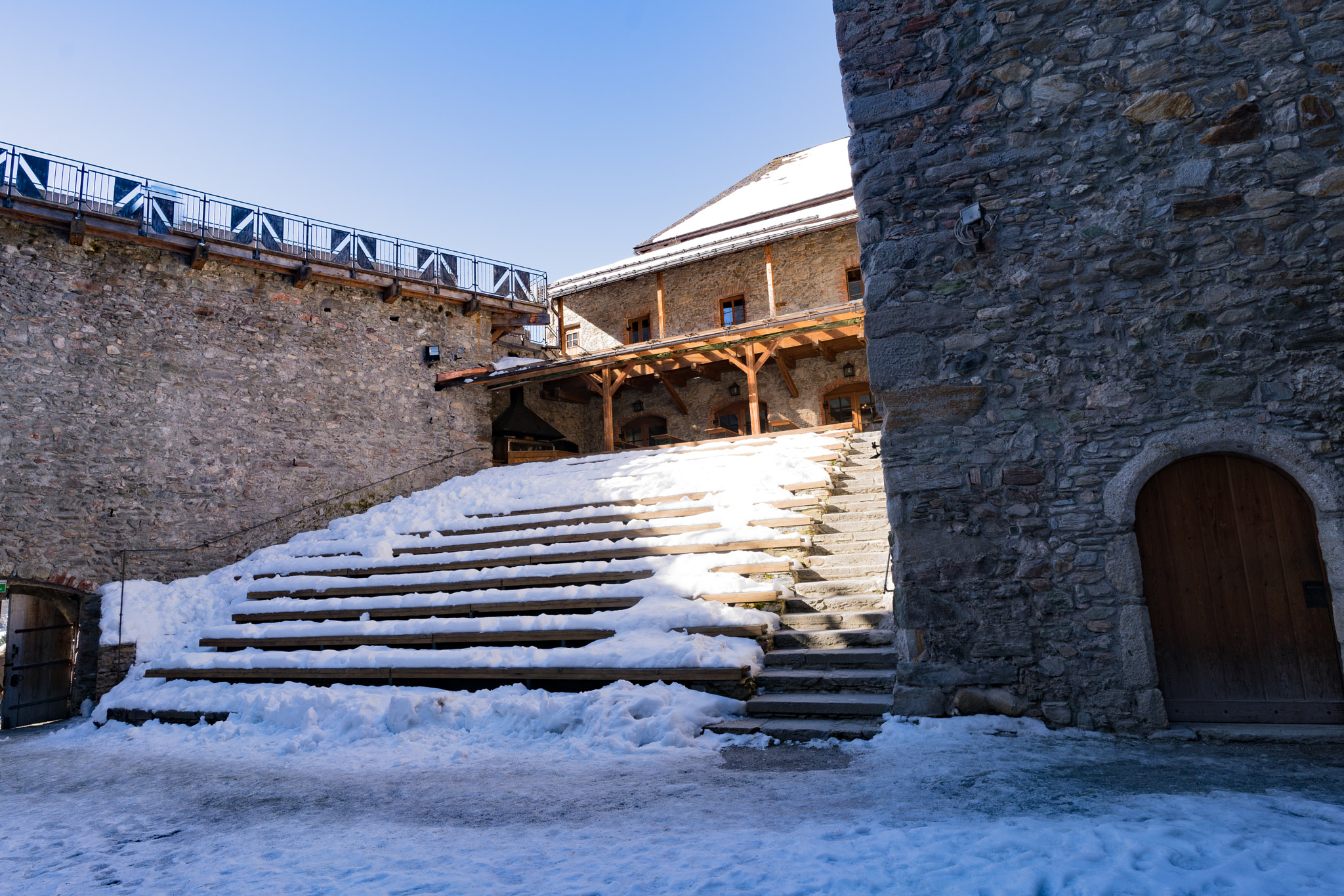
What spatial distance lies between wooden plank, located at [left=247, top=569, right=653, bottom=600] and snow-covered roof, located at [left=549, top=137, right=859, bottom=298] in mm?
10391

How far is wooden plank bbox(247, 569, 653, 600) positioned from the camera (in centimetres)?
711

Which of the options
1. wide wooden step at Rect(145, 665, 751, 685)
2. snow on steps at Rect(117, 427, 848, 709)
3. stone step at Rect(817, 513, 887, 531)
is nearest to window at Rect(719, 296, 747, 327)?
snow on steps at Rect(117, 427, 848, 709)

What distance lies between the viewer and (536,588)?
7.21 m

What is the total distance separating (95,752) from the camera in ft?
19.0

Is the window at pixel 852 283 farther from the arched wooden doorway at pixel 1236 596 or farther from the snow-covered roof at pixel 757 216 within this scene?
the arched wooden doorway at pixel 1236 596

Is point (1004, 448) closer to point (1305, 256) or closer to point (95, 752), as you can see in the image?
point (1305, 256)

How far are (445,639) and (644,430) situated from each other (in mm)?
11840

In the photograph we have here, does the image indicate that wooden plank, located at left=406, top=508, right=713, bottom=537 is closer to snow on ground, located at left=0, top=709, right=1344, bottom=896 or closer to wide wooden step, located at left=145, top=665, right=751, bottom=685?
wide wooden step, located at left=145, top=665, right=751, bottom=685

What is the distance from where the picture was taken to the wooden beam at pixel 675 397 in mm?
16344

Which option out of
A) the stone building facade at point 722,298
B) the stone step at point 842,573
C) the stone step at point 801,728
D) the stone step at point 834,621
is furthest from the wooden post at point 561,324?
the stone step at point 801,728

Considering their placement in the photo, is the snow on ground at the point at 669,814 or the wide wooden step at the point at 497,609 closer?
the snow on ground at the point at 669,814

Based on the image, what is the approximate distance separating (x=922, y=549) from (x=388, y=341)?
40.2 feet

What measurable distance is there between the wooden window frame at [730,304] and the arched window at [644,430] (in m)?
2.62

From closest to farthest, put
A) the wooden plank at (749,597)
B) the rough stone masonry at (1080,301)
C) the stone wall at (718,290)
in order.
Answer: the rough stone masonry at (1080,301)
the wooden plank at (749,597)
the stone wall at (718,290)
